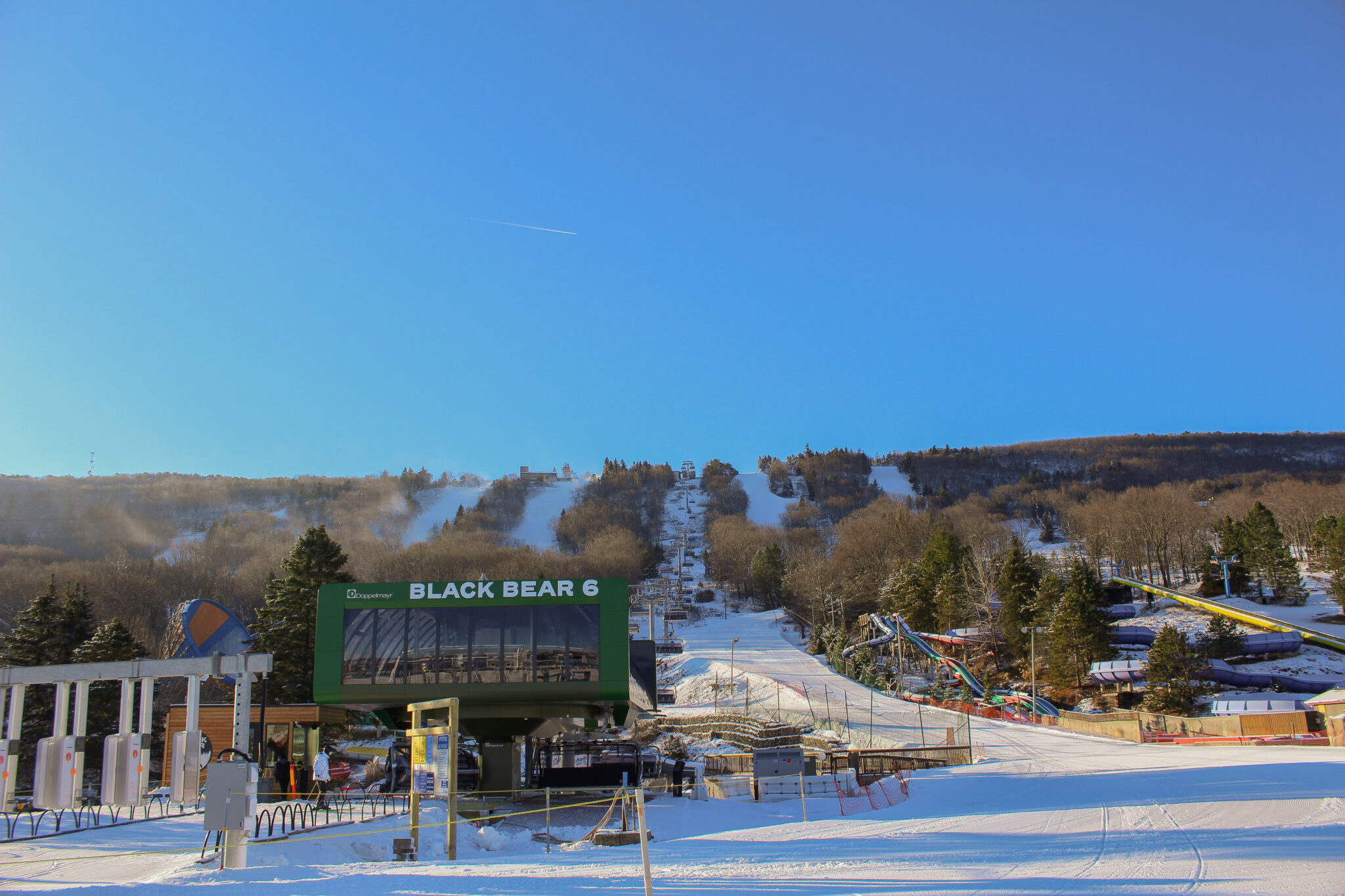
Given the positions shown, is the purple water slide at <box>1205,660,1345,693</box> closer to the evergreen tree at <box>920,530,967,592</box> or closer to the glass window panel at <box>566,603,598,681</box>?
the evergreen tree at <box>920,530,967,592</box>

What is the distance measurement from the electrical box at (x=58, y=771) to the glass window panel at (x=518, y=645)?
45.9ft

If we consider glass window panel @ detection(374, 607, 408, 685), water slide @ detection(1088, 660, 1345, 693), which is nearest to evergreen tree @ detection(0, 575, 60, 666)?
glass window panel @ detection(374, 607, 408, 685)

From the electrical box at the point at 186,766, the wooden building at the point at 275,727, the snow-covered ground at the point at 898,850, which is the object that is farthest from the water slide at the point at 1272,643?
the electrical box at the point at 186,766

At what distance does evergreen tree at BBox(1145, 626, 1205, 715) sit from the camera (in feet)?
154

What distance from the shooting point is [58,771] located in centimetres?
1678

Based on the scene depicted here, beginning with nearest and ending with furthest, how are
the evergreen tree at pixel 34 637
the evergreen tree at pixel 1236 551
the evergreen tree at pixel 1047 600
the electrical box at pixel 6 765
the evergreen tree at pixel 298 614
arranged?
the electrical box at pixel 6 765 < the evergreen tree at pixel 34 637 < the evergreen tree at pixel 298 614 < the evergreen tree at pixel 1047 600 < the evergreen tree at pixel 1236 551

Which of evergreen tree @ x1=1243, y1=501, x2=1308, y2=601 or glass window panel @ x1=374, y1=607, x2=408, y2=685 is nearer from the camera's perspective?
glass window panel @ x1=374, y1=607, x2=408, y2=685

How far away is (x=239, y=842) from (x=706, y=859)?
22.1ft

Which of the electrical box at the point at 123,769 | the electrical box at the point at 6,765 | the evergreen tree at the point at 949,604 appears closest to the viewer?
the electrical box at the point at 123,769

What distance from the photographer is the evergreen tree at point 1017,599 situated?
64.9 m

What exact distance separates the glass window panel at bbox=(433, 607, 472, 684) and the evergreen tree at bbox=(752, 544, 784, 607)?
92.4 meters

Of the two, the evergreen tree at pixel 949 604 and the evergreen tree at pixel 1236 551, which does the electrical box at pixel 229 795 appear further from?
the evergreen tree at pixel 1236 551

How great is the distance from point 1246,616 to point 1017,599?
15900 mm

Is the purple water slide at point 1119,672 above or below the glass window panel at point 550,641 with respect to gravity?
below
